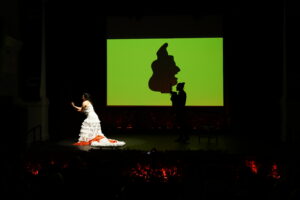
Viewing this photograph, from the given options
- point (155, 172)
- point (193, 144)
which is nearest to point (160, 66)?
point (193, 144)

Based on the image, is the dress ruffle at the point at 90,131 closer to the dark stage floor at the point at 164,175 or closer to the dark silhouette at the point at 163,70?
the dark silhouette at the point at 163,70

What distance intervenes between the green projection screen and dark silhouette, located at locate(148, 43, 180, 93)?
0.17 ft

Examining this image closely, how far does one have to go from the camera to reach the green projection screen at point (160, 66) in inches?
361

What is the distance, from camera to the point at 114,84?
30.9 feet

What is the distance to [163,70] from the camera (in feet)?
30.5

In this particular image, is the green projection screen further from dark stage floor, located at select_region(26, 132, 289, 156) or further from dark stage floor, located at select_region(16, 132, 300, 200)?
dark stage floor, located at select_region(16, 132, 300, 200)

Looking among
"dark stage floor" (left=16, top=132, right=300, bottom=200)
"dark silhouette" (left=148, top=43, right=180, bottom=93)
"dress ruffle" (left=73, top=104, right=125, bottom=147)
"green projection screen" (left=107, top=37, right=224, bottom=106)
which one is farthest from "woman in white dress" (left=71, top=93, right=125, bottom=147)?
"dark stage floor" (left=16, top=132, right=300, bottom=200)

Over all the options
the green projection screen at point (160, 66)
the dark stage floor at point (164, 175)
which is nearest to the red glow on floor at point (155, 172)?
the dark stage floor at point (164, 175)

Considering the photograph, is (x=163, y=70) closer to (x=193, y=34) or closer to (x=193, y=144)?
(x=193, y=34)

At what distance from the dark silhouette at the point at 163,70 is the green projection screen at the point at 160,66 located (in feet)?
0.17

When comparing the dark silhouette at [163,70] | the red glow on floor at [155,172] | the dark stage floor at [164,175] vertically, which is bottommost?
the red glow on floor at [155,172]

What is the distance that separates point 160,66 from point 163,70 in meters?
0.13

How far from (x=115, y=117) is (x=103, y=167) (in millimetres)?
6836

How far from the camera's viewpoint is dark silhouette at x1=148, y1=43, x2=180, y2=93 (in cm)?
927
